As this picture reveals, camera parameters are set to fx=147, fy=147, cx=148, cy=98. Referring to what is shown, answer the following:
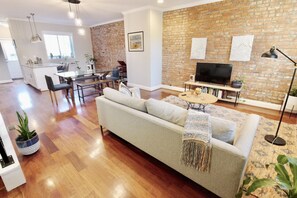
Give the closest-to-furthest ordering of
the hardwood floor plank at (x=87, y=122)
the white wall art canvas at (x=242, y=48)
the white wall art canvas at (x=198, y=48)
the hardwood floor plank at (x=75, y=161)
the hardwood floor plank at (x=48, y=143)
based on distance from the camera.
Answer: the hardwood floor plank at (x=75, y=161) < the hardwood floor plank at (x=48, y=143) < the hardwood floor plank at (x=87, y=122) < the white wall art canvas at (x=242, y=48) < the white wall art canvas at (x=198, y=48)

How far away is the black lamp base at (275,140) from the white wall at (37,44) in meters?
8.11

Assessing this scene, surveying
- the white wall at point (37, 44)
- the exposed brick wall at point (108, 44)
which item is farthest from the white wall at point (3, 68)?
the exposed brick wall at point (108, 44)

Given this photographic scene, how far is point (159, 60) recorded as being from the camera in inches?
210

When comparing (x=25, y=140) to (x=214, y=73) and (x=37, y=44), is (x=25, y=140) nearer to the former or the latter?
(x=214, y=73)

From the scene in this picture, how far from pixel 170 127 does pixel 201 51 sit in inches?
141

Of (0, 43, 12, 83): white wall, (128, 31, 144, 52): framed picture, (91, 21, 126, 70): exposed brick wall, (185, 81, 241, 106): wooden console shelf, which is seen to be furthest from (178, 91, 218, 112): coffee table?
(0, 43, 12, 83): white wall

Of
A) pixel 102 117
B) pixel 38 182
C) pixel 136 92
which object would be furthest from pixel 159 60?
pixel 38 182

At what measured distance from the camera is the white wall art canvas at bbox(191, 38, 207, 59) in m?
4.30

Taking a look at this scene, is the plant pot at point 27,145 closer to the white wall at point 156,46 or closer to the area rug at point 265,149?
the area rug at point 265,149

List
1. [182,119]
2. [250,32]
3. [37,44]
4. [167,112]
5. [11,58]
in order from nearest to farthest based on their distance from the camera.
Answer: [182,119]
[167,112]
[250,32]
[37,44]
[11,58]

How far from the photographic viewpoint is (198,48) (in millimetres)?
4402

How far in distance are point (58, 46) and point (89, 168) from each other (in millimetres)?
7281

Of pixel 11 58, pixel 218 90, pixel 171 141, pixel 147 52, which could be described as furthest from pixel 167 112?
pixel 11 58

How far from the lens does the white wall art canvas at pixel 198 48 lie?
430cm
